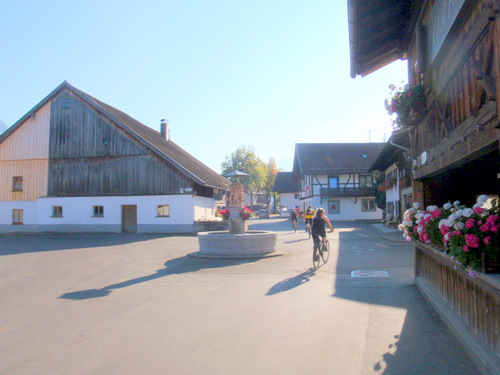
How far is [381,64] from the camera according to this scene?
11.2 metres

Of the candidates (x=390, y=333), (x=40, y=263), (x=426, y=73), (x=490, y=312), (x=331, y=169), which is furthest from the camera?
(x=331, y=169)

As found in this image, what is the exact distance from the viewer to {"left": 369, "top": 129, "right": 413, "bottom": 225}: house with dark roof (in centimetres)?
2483

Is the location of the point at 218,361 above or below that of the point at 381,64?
below

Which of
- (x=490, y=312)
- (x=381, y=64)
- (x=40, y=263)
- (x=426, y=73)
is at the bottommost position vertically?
(x=40, y=263)

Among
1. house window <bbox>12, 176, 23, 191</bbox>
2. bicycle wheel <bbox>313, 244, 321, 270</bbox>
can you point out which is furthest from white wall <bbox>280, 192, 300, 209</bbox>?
bicycle wheel <bbox>313, 244, 321, 270</bbox>

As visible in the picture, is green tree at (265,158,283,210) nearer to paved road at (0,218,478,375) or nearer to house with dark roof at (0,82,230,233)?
house with dark roof at (0,82,230,233)

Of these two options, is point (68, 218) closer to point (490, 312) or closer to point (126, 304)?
point (126, 304)

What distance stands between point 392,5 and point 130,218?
2447cm

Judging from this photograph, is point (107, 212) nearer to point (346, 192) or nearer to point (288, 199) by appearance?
point (346, 192)

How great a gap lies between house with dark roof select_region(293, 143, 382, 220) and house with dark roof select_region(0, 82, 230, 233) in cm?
1852

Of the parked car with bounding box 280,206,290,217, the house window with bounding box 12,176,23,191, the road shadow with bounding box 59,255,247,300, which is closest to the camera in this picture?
the road shadow with bounding box 59,255,247,300

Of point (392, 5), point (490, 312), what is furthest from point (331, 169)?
point (490, 312)

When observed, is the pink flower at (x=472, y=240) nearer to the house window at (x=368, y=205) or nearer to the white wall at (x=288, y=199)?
the house window at (x=368, y=205)

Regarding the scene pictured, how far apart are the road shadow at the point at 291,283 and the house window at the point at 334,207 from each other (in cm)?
3591
